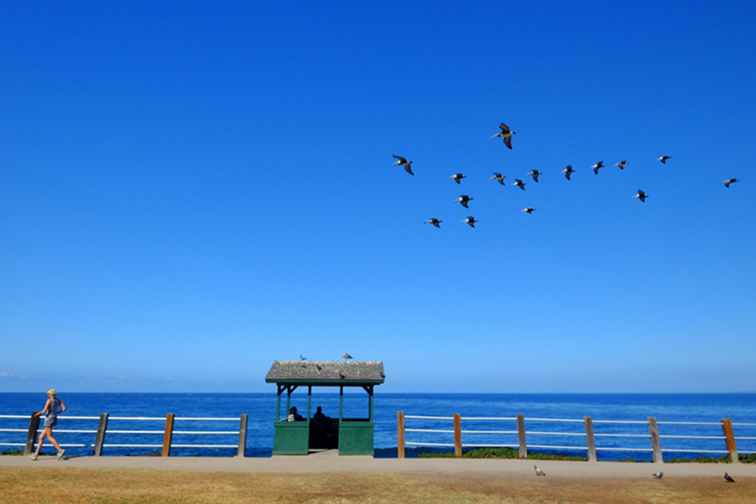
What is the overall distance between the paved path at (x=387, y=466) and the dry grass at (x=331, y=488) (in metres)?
0.79

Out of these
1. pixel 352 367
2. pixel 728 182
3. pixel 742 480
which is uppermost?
pixel 728 182

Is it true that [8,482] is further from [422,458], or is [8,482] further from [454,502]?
[422,458]

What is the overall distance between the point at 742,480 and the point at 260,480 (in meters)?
12.7

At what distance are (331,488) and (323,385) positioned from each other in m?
6.06

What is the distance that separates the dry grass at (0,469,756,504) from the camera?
35.7ft

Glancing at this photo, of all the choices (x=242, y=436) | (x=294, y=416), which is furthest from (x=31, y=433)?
(x=294, y=416)

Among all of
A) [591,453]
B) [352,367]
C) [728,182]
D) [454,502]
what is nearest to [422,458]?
[352,367]

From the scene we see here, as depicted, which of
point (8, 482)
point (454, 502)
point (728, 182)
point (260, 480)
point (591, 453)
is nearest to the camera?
point (454, 502)

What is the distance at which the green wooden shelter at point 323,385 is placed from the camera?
17.4m

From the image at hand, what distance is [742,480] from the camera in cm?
1379

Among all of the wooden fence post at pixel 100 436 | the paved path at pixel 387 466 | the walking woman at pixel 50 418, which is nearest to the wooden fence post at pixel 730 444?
the paved path at pixel 387 466

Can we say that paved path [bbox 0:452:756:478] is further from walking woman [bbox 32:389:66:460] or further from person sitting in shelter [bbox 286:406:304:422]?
person sitting in shelter [bbox 286:406:304:422]

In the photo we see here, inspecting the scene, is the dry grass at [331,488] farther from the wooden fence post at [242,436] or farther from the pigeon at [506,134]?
the pigeon at [506,134]

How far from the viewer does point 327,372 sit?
1833cm
